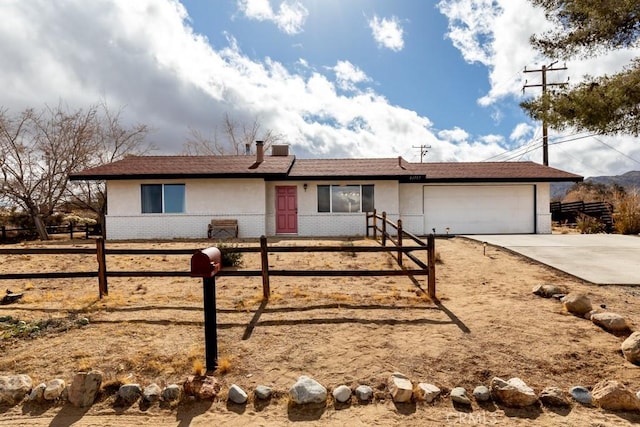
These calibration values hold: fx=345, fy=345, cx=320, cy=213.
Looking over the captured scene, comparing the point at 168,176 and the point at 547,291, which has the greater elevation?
the point at 168,176

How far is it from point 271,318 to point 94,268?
6.79 meters

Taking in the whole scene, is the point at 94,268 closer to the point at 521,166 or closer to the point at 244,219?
the point at 244,219

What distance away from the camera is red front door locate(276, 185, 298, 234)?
1555cm

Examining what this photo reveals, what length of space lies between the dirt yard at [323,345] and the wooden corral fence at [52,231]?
1371 cm

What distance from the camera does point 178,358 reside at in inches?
152

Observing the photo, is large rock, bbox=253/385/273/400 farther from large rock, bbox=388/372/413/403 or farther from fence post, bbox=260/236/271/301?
fence post, bbox=260/236/271/301

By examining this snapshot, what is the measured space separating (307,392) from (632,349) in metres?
3.48

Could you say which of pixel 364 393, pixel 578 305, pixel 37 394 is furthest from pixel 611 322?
pixel 37 394

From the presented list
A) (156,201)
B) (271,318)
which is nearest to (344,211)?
(156,201)

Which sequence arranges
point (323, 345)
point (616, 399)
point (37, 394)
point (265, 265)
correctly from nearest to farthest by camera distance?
point (616, 399), point (37, 394), point (323, 345), point (265, 265)

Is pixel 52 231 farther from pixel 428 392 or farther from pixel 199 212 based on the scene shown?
pixel 428 392

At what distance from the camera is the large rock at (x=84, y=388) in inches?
126

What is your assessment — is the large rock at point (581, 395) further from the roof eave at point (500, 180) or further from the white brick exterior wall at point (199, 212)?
the roof eave at point (500, 180)

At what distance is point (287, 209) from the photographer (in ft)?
51.2
